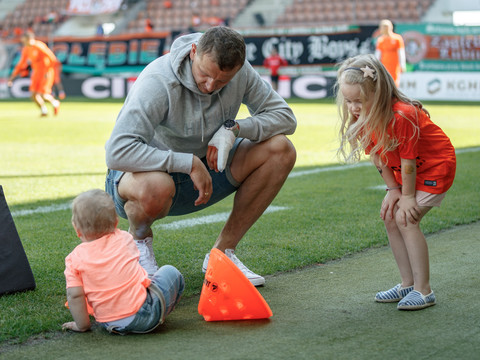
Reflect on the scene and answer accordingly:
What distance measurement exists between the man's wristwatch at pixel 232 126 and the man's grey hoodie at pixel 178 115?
0.03 metres

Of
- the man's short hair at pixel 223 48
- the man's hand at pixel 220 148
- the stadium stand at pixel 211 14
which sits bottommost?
the stadium stand at pixel 211 14

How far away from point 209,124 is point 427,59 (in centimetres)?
1927

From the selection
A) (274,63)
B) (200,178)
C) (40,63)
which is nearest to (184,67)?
(200,178)

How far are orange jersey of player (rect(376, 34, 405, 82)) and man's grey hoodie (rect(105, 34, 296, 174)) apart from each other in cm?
1216

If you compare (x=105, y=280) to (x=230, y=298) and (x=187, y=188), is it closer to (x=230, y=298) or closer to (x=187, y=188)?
(x=230, y=298)

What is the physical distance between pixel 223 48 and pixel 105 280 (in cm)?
112

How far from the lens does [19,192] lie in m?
6.21

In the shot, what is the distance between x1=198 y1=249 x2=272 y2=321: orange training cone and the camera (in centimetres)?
285

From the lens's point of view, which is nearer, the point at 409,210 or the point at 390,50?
the point at 409,210

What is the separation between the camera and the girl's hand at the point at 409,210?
3018 mm

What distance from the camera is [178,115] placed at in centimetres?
334

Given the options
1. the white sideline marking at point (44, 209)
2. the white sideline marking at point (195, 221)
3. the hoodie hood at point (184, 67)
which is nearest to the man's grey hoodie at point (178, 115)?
the hoodie hood at point (184, 67)

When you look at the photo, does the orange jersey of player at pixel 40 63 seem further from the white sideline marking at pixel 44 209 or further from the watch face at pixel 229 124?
the watch face at pixel 229 124

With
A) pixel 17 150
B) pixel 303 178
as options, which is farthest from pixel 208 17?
pixel 303 178
